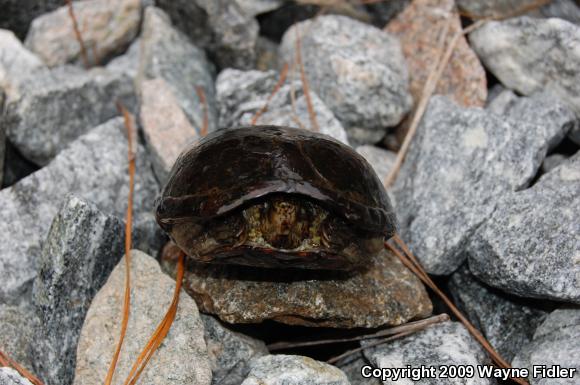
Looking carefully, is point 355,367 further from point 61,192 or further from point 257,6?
point 257,6

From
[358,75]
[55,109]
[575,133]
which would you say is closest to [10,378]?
[55,109]

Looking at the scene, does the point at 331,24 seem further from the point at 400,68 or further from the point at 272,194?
the point at 272,194

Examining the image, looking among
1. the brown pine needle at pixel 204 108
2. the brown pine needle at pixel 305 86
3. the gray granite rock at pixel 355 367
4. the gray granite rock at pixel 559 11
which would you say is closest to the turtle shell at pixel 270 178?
the gray granite rock at pixel 355 367

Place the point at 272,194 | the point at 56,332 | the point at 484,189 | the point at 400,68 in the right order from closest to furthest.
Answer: the point at 272,194 < the point at 56,332 < the point at 484,189 < the point at 400,68

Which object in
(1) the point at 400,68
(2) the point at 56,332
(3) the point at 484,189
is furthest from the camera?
(1) the point at 400,68

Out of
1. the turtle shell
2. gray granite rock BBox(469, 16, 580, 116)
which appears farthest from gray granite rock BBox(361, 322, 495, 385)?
gray granite rock BBox(469, 16, 580, 116)

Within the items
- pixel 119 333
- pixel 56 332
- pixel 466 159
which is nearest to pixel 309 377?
pixel 119 333
